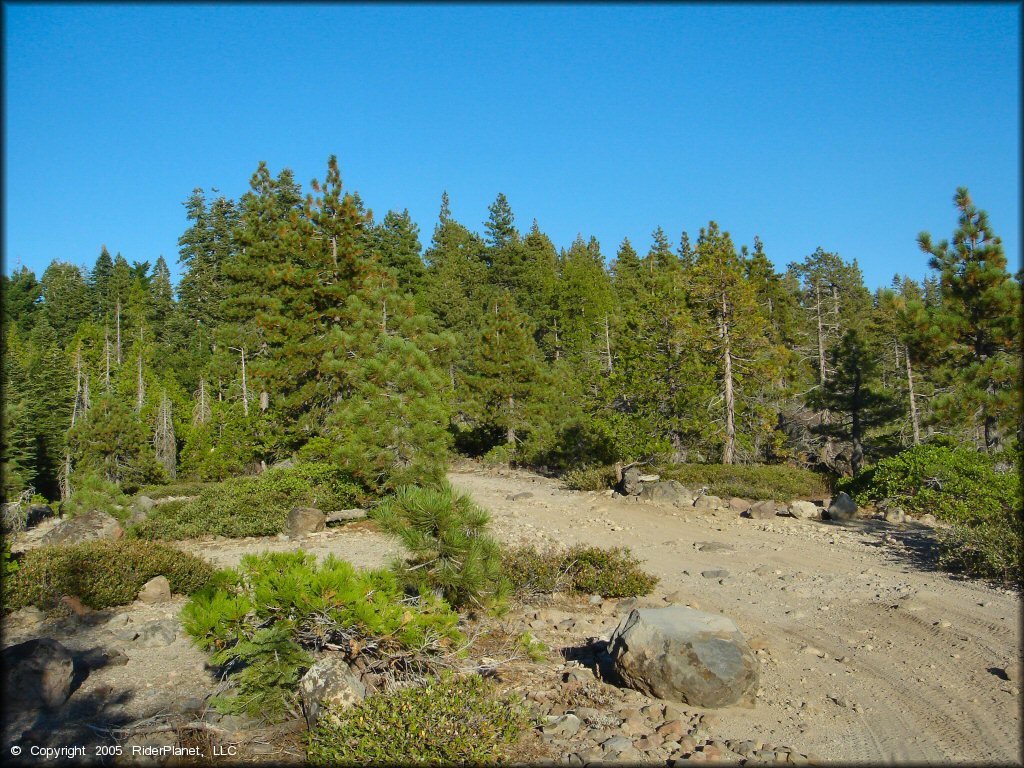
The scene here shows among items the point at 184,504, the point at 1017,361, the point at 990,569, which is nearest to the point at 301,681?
the point at 990,569

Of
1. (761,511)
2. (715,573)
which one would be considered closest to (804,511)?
(761,511)

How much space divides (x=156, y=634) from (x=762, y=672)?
6520 millimetres

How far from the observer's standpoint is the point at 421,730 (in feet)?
14.7

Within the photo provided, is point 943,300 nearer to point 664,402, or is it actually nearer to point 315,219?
point 664,402

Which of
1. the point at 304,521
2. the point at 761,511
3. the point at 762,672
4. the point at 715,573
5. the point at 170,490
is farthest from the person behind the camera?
the point at 170,490

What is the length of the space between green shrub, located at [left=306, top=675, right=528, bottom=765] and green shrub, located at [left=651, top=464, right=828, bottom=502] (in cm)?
1232

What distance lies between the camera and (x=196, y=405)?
127ft

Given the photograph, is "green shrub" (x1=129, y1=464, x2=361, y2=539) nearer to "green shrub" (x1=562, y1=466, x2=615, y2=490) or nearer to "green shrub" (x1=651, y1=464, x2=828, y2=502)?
"green shrub" (x1=562, y1=466, x2=615, y2=490)

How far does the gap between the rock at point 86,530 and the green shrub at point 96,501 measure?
115 mm

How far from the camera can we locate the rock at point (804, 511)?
13.5m

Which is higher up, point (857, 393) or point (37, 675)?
point (857, 393)

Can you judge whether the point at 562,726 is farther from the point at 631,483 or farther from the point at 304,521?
the point at 631,483

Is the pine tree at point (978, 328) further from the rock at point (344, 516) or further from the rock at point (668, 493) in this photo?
the rock at point (344, 516)

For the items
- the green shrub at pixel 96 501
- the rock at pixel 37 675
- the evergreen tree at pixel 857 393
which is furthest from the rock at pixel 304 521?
the evergreen tree at pixel 857 393
